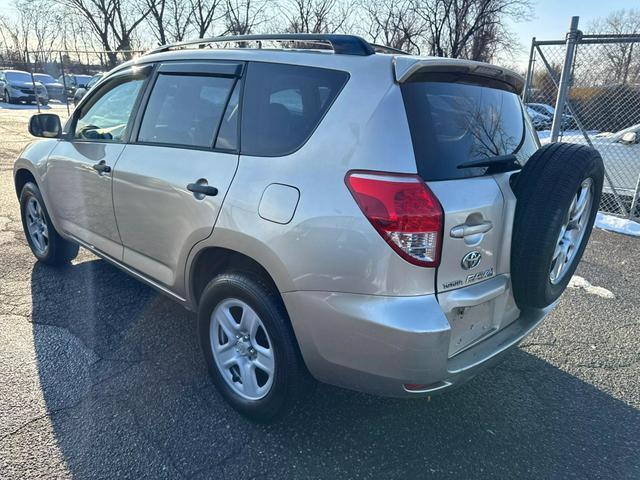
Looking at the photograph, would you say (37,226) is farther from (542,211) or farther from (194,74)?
(542,211)

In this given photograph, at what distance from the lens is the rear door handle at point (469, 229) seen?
1877 mm

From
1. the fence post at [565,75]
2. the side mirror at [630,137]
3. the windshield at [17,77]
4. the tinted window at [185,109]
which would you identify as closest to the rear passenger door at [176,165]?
the tinted window at [185,109]

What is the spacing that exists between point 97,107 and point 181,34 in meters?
35.1

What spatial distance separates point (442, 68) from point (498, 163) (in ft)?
1.71

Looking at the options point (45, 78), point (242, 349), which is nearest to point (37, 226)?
point (242, 349)

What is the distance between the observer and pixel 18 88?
24.0m

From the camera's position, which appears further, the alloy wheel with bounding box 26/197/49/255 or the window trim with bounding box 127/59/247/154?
the alloy wheel with bounding box 26/197/49/255

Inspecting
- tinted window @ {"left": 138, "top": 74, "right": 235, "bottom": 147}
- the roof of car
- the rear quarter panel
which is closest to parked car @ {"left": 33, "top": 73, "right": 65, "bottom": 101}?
tinted window @ {"left": 138, "top": 74, "right": 235, "bottom": 147}

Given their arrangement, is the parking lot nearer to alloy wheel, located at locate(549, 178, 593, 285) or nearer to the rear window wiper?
alloy wheel, located at locate(549, 178, 593, 285)

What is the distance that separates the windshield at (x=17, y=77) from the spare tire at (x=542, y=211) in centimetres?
2875

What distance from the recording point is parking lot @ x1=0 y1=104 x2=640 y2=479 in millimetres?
2189

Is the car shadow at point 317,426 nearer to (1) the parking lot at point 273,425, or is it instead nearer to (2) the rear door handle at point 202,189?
(1) the parking lot at point 273,425

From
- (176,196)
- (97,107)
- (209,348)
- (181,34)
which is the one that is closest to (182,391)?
(209,348)

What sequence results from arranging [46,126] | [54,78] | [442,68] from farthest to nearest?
[54,78] → [46,126] → [442,68]
